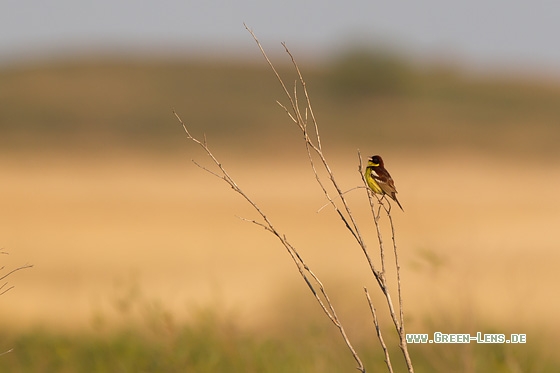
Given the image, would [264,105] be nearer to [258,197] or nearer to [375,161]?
[258,197]

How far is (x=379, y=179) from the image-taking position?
9.35 ft

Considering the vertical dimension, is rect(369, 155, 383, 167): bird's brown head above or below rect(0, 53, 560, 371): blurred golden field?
below

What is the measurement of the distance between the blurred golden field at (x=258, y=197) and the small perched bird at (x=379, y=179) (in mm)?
1493

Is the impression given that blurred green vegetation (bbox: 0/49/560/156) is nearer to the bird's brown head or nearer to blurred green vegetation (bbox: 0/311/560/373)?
blurred green vegetation (bbox: 0/311/560/373)

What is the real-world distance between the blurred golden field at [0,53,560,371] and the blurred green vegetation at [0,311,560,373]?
21 cm

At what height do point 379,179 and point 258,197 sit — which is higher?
point 258,197

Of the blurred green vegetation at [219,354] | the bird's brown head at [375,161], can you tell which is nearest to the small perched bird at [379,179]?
the bird's brown head at [375,161]

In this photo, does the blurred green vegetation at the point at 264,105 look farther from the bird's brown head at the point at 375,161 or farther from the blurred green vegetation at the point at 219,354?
the bird's brown head at the point at 375,161

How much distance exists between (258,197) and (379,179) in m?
25.4

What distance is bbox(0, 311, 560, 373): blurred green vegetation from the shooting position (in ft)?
17.3

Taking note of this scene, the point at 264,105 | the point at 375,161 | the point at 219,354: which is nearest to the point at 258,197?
the point at 219,354

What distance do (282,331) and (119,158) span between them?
34.8 metres

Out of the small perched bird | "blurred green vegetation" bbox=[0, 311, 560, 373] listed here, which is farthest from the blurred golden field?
the small perched bird

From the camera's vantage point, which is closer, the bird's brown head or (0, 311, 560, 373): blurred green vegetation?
the bird's brown head
